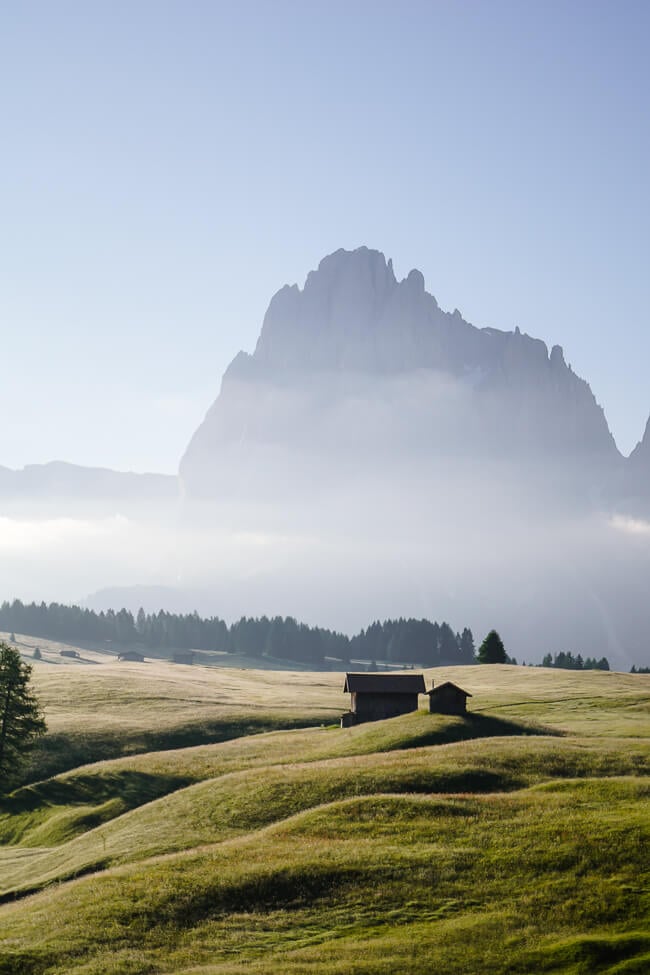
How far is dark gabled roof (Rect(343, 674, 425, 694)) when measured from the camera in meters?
84.5

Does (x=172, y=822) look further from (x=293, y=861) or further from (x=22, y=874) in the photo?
(x=293, y=861)

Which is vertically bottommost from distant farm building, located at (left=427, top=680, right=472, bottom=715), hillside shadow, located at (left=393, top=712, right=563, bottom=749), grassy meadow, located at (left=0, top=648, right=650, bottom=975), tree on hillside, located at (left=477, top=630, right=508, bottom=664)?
grassy meadow, located at (left=0, top=648, right=650, bottom=975)

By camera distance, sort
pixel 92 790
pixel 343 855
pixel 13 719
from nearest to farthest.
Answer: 1. pixel 343 855
2. pixel 92 790
3. pixel 13 719

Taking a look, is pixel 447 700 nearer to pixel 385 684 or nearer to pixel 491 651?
pixel 385 684

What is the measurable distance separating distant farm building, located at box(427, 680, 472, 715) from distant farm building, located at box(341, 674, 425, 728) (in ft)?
24.0

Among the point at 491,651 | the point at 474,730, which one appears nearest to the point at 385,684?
the point at 474,730

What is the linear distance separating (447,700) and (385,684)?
400 inches

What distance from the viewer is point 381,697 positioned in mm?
84625

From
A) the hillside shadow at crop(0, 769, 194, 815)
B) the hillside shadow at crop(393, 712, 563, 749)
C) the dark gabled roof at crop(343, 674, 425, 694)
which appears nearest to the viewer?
the hillside shadow at crop(0, 769, 194, 815)

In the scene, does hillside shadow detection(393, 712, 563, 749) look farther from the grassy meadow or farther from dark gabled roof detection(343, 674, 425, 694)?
dark gabled roof detection(343, 674, 425, 694)

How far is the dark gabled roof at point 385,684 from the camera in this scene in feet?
277

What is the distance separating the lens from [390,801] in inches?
1781

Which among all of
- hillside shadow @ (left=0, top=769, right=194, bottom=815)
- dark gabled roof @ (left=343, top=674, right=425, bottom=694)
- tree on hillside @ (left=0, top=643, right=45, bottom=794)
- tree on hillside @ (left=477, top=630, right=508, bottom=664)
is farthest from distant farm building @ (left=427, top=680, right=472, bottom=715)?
tree on hillside @ (left=477, top=630, right=508, bottom=664)

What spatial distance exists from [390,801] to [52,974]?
1945 cm
